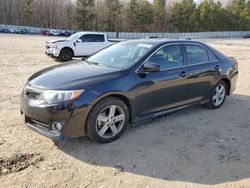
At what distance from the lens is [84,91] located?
3715mm

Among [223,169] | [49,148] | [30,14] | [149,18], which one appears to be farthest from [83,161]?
[30,14]

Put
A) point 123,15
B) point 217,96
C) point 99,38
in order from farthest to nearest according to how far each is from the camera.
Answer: point 123,15 → point 99,38 → point 217,96

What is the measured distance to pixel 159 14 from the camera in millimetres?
78312

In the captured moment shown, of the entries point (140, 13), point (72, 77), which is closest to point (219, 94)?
point (72, 77)

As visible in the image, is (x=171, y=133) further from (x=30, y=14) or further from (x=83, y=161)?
A: (x=30, y=14)

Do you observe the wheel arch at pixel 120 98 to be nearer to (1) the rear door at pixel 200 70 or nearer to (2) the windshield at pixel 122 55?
(2) the windshield at pixel 122 55

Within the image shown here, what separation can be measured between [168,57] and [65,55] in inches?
381

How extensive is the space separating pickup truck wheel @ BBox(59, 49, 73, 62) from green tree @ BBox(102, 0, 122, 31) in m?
57.1

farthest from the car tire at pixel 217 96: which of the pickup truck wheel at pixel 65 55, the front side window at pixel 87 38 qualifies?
the front side window at pixel 87 38

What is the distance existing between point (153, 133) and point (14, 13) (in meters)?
78.8

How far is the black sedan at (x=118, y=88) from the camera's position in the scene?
3658mm

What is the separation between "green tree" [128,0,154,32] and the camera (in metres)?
68.9

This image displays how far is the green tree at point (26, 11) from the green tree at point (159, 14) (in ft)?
111

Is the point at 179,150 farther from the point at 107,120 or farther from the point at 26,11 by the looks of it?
the point at 26,11
